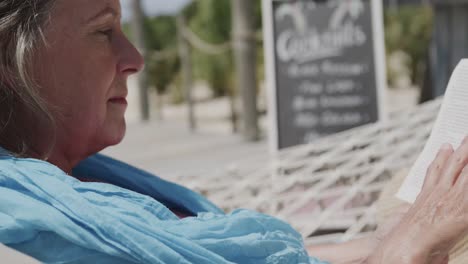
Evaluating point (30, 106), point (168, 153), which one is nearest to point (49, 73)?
point (30, 106)

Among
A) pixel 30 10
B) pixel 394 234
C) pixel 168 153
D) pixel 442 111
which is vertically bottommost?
pixel 168 153

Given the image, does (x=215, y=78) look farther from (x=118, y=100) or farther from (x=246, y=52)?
(x=118, y=100)

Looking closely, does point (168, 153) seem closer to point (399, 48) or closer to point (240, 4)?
point (240, 4)

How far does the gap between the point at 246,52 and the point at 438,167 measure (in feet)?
→ 12.4

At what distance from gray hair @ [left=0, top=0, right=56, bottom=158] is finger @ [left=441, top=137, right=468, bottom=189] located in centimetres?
48

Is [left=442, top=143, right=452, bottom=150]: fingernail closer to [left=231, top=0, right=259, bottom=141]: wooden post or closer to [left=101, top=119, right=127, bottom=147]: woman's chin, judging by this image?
[left=101, top=119, right=127, bottom=147]: woman's chin

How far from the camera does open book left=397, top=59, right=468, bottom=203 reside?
3.29 feet

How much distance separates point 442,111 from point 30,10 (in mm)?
547

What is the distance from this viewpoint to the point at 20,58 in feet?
3.13

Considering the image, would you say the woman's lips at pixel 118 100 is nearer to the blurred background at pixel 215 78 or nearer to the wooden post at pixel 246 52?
the blurred background at pixel 215 78

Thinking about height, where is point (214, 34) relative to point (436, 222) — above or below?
above

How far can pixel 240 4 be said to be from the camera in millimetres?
4688

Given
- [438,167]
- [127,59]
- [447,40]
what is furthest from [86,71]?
[447,40]

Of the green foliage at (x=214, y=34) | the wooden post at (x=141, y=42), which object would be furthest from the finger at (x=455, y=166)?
the green foliage at (x=214, y=34)
